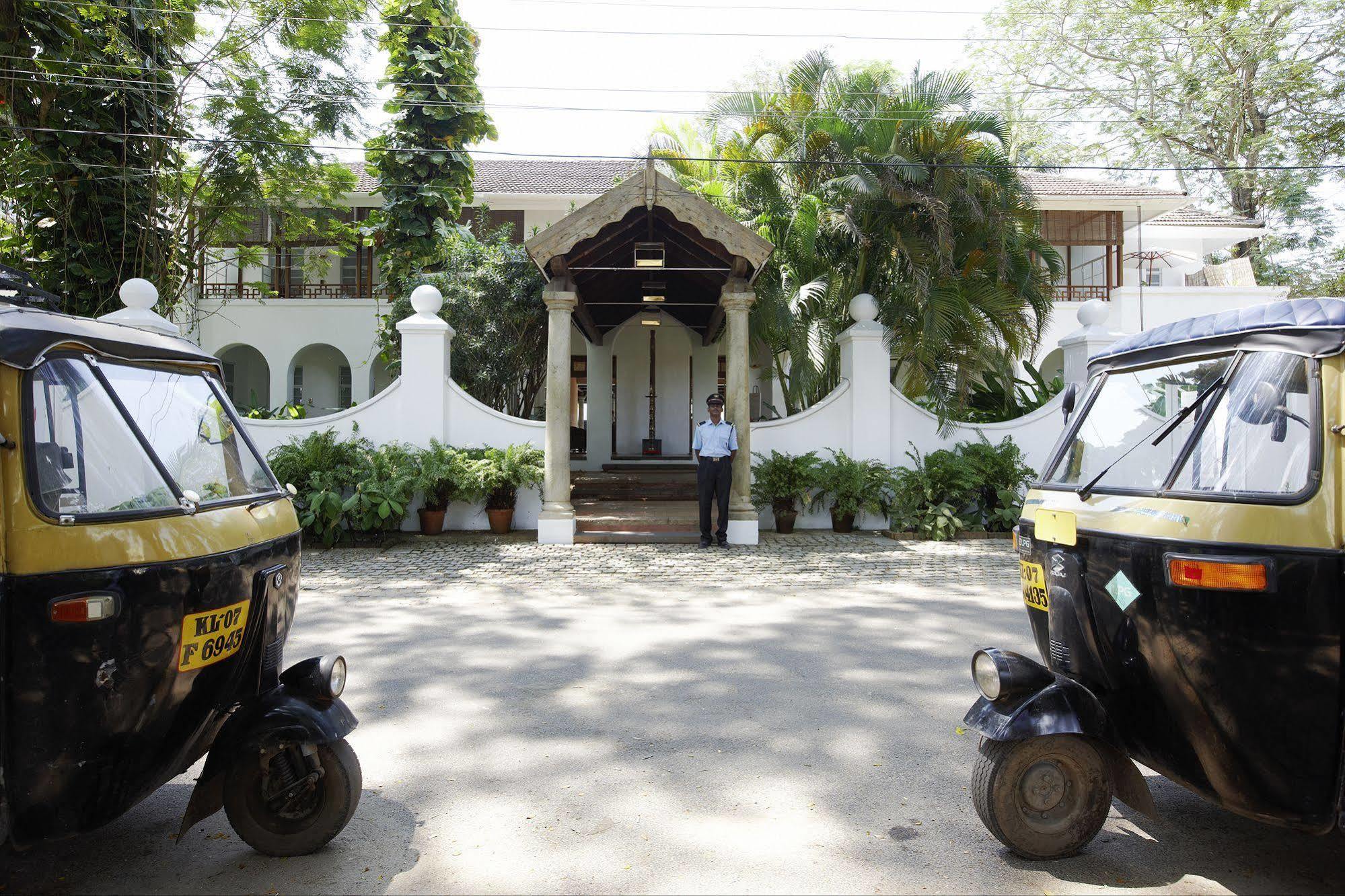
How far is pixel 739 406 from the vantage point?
11.4 meters

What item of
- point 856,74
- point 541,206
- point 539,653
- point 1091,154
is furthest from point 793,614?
point 1091,154

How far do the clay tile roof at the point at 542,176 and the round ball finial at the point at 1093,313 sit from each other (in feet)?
37.3

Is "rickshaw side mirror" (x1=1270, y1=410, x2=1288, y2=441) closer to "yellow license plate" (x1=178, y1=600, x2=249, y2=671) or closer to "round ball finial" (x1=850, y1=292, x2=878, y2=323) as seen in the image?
"yellow license plate" (x1=178, y1=600, x2=249, y2=671)

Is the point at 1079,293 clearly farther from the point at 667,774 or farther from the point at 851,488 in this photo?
the point at 667,774

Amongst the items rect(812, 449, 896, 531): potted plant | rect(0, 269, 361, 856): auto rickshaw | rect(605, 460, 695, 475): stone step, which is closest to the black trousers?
rect(812, 449, 896, 531): potted plant

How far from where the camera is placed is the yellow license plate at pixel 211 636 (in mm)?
2764

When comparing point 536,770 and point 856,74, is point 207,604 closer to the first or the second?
point 536,770

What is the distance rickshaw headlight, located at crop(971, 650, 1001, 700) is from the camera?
10.2 feet

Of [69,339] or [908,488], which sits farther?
[908,488]

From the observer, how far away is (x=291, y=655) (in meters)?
5.91

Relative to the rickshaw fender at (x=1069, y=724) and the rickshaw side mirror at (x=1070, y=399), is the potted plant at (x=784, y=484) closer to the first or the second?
the rickshaw side mirror at (x=1070, y=399)

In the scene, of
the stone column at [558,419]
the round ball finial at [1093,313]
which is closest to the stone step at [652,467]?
the stone column at [558,419]

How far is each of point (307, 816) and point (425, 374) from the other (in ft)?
31.0

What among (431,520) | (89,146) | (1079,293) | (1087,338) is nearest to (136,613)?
(431,520)
